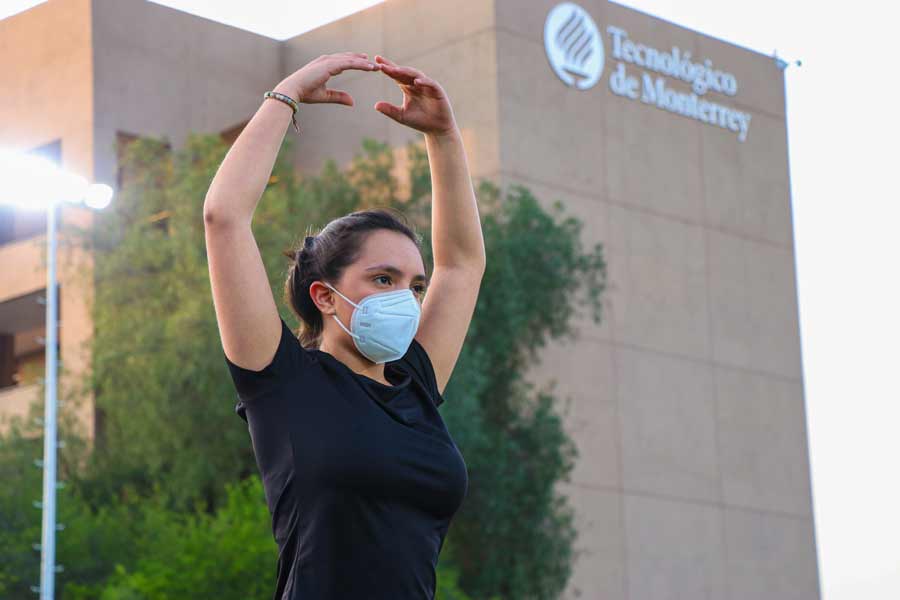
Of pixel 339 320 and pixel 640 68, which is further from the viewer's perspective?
pixel 640 68

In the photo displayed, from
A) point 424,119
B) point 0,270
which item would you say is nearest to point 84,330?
point 0,270

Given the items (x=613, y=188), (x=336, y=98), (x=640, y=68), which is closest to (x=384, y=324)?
(x=336, y=98)

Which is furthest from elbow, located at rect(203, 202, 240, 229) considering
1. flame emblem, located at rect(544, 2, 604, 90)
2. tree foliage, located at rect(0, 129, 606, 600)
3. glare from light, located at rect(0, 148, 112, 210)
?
flame emblem, located at rect(544, 2, 604, 90)

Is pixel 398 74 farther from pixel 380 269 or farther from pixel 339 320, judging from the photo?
pixel 339 320

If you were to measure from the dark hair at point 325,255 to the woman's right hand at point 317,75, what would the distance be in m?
0.28

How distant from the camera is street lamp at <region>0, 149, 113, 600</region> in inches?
845

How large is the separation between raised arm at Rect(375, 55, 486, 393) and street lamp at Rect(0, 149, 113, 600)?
1774 centimetres

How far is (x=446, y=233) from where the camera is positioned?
13.6ft

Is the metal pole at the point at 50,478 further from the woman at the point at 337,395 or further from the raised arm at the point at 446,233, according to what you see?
the woman at the point at 337,395

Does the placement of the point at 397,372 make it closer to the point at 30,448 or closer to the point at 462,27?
the point at 30,448

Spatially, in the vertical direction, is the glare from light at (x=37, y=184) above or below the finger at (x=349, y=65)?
above

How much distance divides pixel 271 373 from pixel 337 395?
0.14m

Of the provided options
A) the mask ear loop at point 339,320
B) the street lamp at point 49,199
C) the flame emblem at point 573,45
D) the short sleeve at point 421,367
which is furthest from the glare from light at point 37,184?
the mask ear loop at point 339,320

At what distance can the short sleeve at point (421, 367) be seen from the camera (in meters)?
3.79
